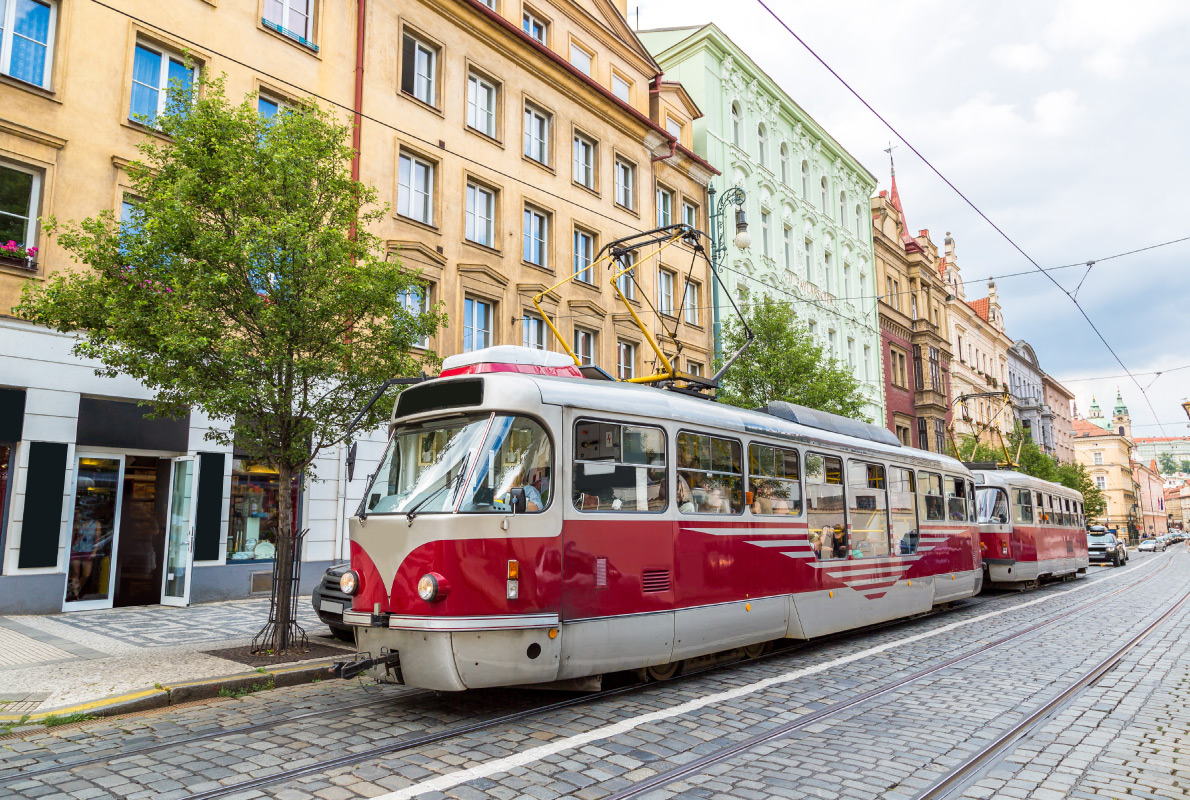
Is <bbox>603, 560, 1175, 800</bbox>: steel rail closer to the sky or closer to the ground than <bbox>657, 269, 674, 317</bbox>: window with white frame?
closer to the ground

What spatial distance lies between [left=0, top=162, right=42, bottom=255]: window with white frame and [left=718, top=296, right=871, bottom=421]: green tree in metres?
15.1

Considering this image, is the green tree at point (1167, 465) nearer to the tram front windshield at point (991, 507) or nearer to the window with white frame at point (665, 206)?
the window with white frame at point (665, 206)

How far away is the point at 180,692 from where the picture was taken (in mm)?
7055

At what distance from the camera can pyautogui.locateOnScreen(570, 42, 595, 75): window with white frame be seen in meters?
23.7

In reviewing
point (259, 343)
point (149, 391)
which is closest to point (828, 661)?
point (259, 343)

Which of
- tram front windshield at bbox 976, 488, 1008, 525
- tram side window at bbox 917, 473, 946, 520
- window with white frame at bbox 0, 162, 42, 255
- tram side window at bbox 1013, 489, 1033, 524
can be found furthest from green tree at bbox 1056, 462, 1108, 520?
window with white frame at bbox 0, 162, 42, 255

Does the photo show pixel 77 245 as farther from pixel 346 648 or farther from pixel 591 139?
pixel 591 139

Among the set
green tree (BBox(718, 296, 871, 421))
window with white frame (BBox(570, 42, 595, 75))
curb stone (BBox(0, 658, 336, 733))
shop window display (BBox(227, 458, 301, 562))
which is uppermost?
window with white frame (BBox(570, 42, 595, 75))

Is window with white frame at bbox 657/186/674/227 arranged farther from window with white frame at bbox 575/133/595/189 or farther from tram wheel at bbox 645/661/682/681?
tram wheel at bbox 645/661/682/681

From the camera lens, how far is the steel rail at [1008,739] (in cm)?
486

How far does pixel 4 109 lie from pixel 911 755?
14673mm

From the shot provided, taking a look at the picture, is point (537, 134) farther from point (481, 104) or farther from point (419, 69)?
point (419, 69)

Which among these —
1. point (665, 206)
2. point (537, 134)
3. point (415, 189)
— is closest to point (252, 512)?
point (415, 189)

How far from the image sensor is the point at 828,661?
30.2 ft
